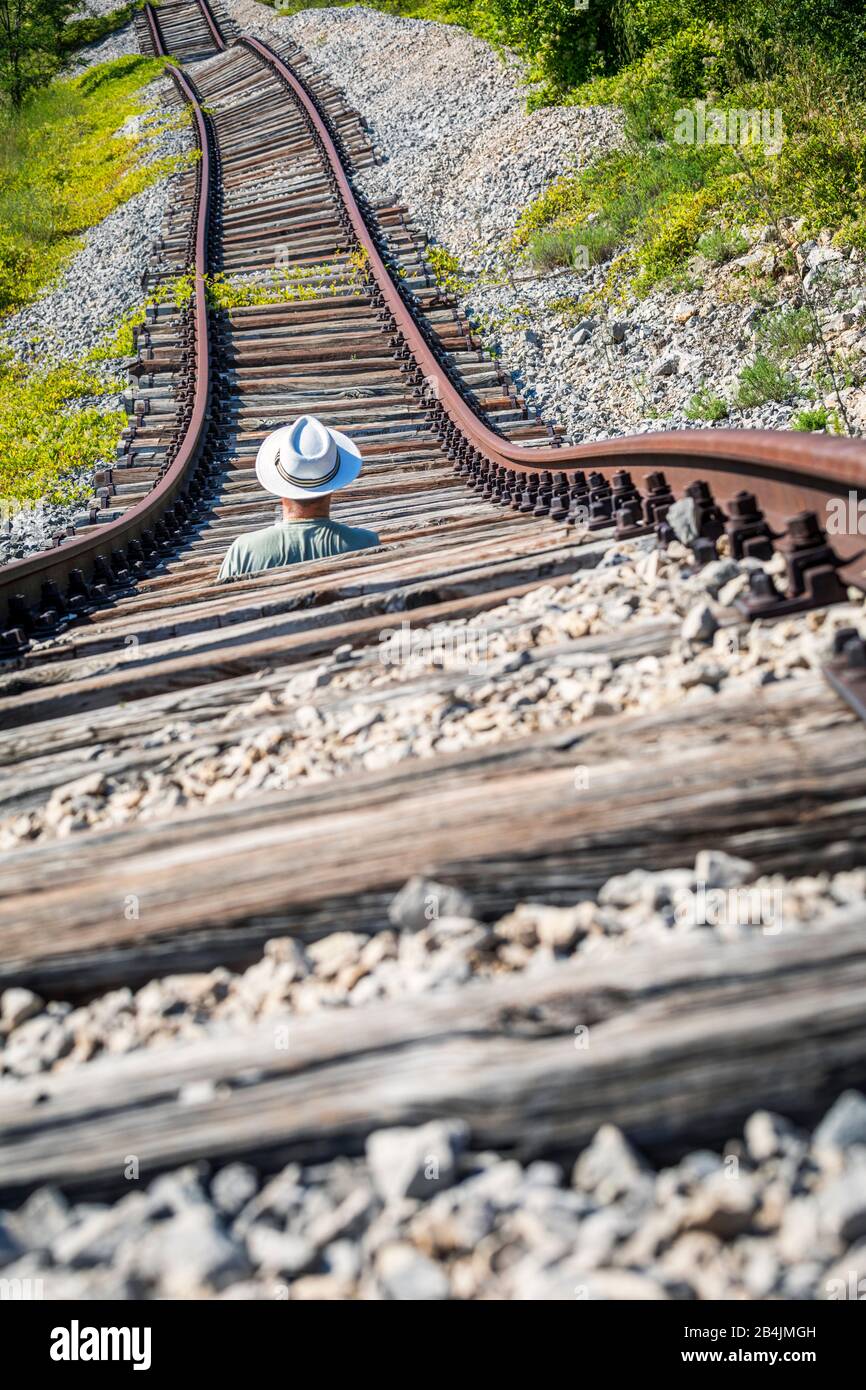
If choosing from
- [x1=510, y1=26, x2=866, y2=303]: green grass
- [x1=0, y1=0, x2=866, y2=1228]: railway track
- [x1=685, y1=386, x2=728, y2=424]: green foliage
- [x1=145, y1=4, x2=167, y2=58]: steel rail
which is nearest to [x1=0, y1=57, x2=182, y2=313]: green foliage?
[x1=145, y1=4, x2=167, y2=58]: steel rail

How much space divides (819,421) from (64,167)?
19.2 m

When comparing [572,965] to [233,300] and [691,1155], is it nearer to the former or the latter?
[691,1155]

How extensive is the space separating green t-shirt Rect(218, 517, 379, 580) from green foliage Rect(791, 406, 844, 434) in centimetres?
261

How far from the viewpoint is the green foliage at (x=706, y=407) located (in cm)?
717

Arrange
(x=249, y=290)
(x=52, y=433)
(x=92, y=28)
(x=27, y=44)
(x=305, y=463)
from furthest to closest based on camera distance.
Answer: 1. (x=92, y=28)
2. (x=27, y=44)
3. (x=249, y=290)
4. (x=52, y=433)
5. (x=305, y=463)

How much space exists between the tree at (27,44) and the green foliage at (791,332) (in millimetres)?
25586

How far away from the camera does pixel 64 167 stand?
21.0 m

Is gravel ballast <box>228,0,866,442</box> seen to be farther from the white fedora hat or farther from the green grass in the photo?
the white fedora hat

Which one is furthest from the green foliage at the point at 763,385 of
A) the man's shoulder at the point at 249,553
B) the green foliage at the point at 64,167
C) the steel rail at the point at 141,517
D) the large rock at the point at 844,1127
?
the green foliage at the point at 64,167

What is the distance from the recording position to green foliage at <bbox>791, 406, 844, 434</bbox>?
6145 millimetres

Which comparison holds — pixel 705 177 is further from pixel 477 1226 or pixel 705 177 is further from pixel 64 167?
pixel 64 167

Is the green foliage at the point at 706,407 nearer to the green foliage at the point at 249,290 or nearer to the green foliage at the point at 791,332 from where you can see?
the green foliage at the point at 791,332

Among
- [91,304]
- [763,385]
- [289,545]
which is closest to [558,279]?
[763,385]

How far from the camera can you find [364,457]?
7.96 meters
